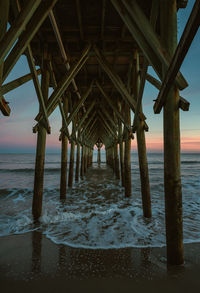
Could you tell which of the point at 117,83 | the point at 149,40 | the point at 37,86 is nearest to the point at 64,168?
the point at 37,86

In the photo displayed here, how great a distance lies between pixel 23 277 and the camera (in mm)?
2051

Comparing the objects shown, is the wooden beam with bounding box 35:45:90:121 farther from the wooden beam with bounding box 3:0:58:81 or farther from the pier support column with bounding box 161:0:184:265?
the pier support column with bounding box 161:0:184:265

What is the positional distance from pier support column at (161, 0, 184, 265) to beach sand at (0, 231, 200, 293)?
12.5 inches

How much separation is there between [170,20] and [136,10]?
1.42ft

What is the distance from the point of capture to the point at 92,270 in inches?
85.9

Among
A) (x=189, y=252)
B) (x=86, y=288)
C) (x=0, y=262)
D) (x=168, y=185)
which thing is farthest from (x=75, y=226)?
(x=168, y=185)

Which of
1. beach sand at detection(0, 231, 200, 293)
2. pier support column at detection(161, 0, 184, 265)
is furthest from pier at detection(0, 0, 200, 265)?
beach sand at detection(0, 231, 200, 293)

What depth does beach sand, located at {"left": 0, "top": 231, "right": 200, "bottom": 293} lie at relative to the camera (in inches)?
74.9

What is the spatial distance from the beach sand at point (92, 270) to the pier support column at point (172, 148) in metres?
0.32

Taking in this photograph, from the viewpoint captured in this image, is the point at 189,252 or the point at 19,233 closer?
the point at 189,252

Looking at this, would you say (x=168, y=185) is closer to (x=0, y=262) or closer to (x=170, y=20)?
(x=170, y=20)

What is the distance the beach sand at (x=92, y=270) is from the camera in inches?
74.9

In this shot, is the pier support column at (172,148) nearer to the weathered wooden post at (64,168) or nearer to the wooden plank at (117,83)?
the wooden plank at (117,83)

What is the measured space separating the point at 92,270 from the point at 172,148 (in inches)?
73.5
